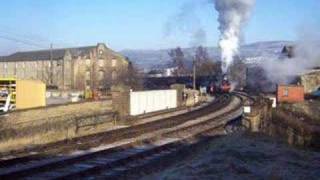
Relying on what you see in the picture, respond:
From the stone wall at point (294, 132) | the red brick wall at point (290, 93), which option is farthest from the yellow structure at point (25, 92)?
the red brick wall at point (290, 93)

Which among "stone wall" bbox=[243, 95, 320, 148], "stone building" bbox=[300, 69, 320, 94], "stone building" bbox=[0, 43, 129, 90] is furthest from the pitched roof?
"stone wall" bbox=[243, 95, 320, 148]

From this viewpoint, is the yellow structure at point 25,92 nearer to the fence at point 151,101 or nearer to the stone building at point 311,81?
the fence at point 151,101

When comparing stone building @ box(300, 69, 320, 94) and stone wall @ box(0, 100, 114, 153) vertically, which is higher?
stone building @ box(300, 69, 320, 94)

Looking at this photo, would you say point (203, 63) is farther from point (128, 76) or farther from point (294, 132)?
point (294, 132)

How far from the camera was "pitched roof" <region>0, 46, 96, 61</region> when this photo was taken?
93.3 m

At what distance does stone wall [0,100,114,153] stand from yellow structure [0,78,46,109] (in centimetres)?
301

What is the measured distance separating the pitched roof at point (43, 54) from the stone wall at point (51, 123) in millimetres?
58082

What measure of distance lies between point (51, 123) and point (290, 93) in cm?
2267

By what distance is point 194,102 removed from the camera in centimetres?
4916

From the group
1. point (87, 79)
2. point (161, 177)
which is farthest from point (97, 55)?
point (161, 177)

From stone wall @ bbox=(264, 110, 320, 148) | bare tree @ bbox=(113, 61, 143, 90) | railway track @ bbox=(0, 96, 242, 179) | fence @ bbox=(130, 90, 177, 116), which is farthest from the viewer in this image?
bare tree @ bbox=(113, 61, 143, 90)

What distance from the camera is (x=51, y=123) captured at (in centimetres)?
2667

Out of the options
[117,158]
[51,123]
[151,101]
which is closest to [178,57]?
[151,101]

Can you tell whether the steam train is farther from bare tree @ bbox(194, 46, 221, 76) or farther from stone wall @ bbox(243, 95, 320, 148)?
bare tree @ bbox(194, 46, 221, 76)
